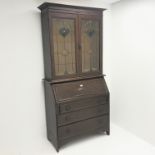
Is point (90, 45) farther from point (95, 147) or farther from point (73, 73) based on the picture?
point (95, 147)

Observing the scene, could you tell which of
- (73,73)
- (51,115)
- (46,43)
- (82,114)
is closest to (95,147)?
(82,114)

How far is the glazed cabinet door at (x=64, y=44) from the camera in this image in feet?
7.82

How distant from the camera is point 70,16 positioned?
95.6 inches

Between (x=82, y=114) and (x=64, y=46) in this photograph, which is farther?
(x=82, y=114)

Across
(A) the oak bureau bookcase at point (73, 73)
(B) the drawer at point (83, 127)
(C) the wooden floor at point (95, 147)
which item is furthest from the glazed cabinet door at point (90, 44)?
(C) the wooden floor at point (95, 147)

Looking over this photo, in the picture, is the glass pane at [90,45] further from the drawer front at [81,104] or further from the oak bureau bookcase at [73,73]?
the drawer front at [81,104]

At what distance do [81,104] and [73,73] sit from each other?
1.58 ft

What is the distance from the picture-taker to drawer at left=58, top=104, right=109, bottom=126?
2455mm

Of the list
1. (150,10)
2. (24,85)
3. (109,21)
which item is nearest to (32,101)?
(24,85)

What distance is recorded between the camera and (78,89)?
259 centimetres

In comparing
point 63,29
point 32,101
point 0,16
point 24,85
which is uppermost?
point 0,16

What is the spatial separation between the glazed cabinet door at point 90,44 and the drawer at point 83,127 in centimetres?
76

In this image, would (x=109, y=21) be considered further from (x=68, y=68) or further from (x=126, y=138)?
(x=126, y=138)

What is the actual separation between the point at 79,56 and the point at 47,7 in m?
A: 0.82
